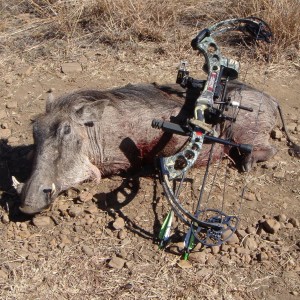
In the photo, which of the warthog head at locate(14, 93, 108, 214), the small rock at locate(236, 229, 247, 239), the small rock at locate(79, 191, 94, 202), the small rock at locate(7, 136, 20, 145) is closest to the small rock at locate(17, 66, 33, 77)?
the small rock at locate(7, 136, 20, 145)

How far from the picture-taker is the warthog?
489cm

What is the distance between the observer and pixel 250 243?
4453 millimetres

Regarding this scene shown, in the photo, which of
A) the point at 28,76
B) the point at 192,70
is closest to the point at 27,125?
the point at 28,76

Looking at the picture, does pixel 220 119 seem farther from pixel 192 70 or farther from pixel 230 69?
pixel 192 70

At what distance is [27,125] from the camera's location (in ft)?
19.5

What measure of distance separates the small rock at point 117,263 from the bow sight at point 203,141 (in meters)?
0.31

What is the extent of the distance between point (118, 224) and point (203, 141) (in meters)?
0.87

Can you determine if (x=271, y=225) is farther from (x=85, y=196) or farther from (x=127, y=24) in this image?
(x=127, y=24)

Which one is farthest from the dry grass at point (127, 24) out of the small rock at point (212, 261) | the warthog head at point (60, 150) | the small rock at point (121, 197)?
Answer: the small rock at point (212, 261)

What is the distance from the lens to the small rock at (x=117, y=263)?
169 inches

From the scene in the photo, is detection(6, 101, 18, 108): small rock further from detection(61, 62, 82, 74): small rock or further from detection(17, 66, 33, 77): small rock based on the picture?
detection(61, 62, 82, 74): small rock

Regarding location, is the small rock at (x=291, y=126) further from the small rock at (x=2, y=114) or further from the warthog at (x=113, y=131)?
the small rock at (x=2, y=114)

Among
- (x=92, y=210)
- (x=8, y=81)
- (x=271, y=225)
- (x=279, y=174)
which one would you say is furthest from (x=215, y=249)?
(x=8, y=81)

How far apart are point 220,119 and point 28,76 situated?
9.25 ft
